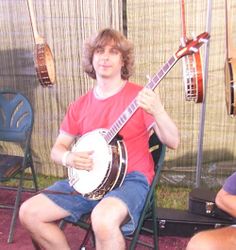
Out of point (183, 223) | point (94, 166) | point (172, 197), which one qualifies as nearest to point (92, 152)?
point (94, 166)

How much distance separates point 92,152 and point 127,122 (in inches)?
9.7

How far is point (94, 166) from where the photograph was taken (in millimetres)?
2162

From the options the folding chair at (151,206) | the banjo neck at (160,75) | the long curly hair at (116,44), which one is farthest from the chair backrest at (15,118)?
the banjo neck at (160,75)

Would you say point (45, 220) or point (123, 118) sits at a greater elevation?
point (123, 118)

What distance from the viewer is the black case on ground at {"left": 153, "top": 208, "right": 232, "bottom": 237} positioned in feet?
8.67

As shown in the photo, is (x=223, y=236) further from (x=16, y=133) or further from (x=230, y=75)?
(x=16, y=133)

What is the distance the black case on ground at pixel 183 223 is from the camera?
264 cm

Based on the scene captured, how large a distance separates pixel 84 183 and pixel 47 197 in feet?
0.76

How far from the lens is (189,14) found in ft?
10.7

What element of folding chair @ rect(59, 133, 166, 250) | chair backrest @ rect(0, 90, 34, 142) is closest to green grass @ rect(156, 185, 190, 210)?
folding chair @ rect(59, 133, 166, 250)

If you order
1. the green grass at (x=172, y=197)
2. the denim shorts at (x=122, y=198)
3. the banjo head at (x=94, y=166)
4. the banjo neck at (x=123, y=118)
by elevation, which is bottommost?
the green grass at (x=172, y=197)

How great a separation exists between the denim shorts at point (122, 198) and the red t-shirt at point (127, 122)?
0.08 metres

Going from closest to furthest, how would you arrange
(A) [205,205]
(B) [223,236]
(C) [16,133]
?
(B) [223,236] → (A) [205,205] → (C) [16,133]

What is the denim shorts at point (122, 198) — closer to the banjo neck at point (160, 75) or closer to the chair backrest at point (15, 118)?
the banjo neck at point (160, 75)
